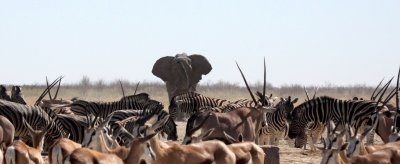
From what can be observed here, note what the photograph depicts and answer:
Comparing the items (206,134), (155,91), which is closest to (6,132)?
(206,134)

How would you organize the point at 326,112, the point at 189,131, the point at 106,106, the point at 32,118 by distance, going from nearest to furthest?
the point at 189,131 < the point at 32,118 < the point at 326,112 < the point at 106,106

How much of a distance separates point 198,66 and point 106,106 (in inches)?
432

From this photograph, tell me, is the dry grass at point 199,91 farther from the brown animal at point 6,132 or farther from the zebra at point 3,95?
the brown animal at point 6,132

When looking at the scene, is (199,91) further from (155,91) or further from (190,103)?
(190,103)

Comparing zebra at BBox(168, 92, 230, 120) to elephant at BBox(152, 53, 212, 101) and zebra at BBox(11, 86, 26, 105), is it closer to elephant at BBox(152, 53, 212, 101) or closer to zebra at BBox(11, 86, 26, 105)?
zebra at BBox(11, 86, 26, 105)

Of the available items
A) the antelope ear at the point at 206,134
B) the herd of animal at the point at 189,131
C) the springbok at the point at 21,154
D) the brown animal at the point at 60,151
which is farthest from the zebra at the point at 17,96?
the brown animal at the point at 60,151

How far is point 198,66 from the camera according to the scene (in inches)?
1289

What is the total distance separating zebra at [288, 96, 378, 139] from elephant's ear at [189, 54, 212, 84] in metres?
11.6

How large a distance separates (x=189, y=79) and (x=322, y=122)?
1227cm

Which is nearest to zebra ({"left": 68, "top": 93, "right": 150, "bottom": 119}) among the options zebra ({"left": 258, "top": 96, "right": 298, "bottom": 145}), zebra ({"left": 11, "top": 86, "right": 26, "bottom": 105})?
zebra ({"left": 11, "top": 86, "right": 26, "bottom": 105})

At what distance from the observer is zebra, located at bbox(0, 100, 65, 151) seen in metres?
17.0

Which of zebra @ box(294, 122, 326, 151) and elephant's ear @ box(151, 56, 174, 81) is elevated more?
elephant's ear @ box(151, 56, 174, 81)

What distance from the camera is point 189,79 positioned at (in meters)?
32.6

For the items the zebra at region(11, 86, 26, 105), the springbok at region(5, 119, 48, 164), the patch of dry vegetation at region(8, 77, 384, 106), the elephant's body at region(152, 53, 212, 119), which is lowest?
the patch of dry vegetation at region(8, 77, 384, 106)
